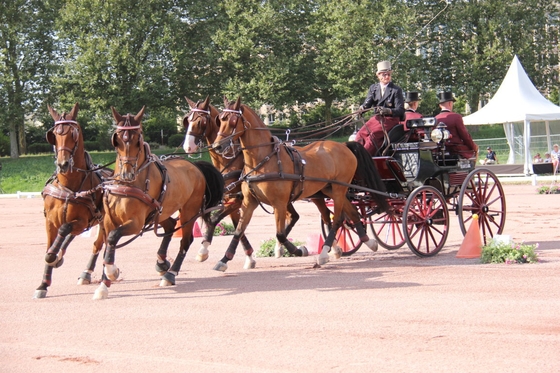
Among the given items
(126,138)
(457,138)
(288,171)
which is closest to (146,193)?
(126,138)

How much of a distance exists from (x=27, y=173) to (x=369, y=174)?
1254 inches

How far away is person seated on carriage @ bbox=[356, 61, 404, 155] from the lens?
38.9 feet

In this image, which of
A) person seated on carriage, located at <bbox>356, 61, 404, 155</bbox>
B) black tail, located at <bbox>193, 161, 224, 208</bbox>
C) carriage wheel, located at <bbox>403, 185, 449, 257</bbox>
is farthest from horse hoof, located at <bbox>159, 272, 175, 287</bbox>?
person seated on carriage, located at <bbox>356, 61, 404, 155</bbox>

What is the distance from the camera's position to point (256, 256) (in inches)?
502

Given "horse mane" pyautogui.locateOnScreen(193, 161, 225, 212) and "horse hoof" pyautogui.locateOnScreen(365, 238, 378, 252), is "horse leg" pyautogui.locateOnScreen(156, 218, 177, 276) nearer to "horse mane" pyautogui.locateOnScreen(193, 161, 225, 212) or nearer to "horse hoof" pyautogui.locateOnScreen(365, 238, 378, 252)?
"horse mane" pyautogui.locateOnScreen(193, 161, 225, 212)

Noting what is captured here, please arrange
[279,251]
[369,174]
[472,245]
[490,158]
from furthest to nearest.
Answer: [490,158], [279,251], [369,174], [472,245]

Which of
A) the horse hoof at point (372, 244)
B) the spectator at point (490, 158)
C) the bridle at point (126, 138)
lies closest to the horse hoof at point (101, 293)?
the bridle at point (126, 138)

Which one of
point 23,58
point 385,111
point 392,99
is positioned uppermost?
point 23,58

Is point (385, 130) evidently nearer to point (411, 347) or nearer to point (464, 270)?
point (464, 270)

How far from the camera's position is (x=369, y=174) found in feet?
38.9

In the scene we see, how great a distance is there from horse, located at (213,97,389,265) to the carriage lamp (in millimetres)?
1033

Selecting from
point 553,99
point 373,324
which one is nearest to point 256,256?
point 373,324

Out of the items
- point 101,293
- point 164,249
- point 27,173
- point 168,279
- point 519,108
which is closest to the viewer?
point 101,293

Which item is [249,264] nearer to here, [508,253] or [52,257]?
[52,257]
